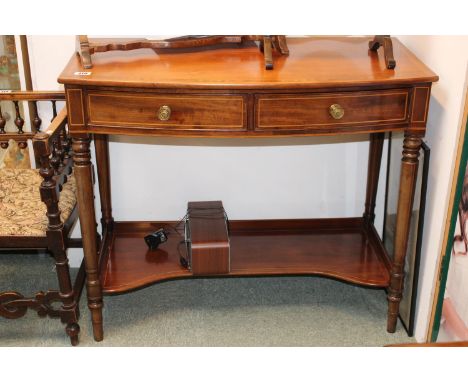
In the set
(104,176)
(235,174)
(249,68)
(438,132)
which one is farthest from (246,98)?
(104,176)

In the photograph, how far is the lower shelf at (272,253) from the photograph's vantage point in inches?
82.5

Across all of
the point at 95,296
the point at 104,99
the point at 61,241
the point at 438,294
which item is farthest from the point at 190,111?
the point at 438,294

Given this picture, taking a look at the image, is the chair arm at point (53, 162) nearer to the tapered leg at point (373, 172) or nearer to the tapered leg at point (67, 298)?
the tapered leg at point (67, 298)

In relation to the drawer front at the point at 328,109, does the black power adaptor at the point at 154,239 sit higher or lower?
lower

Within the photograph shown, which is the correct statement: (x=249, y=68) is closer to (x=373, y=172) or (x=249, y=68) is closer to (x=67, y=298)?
(x=373, y=172)

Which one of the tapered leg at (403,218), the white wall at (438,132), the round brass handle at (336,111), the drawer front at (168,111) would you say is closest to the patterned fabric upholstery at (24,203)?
the drawer front at (168,111)

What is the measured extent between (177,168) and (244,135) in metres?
0.70

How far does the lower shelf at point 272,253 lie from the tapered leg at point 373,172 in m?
0.05

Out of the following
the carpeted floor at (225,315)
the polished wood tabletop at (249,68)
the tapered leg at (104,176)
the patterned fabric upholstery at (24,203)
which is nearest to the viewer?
the polished wood tabletop at (249,68)

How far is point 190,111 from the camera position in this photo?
1.65m

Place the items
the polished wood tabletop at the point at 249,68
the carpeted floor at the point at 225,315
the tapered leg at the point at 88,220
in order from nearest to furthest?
1. the polished wood tabletop at the point at 249,68
2. the tapered leg at the point at 88,220
3. the carpeted floor at the point at 225,315

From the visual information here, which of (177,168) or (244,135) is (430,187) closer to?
(244,135)

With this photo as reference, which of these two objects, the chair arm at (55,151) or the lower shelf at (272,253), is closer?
the chair arm at (55,151)

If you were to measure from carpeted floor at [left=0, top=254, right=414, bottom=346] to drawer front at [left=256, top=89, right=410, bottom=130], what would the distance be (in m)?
0.81
